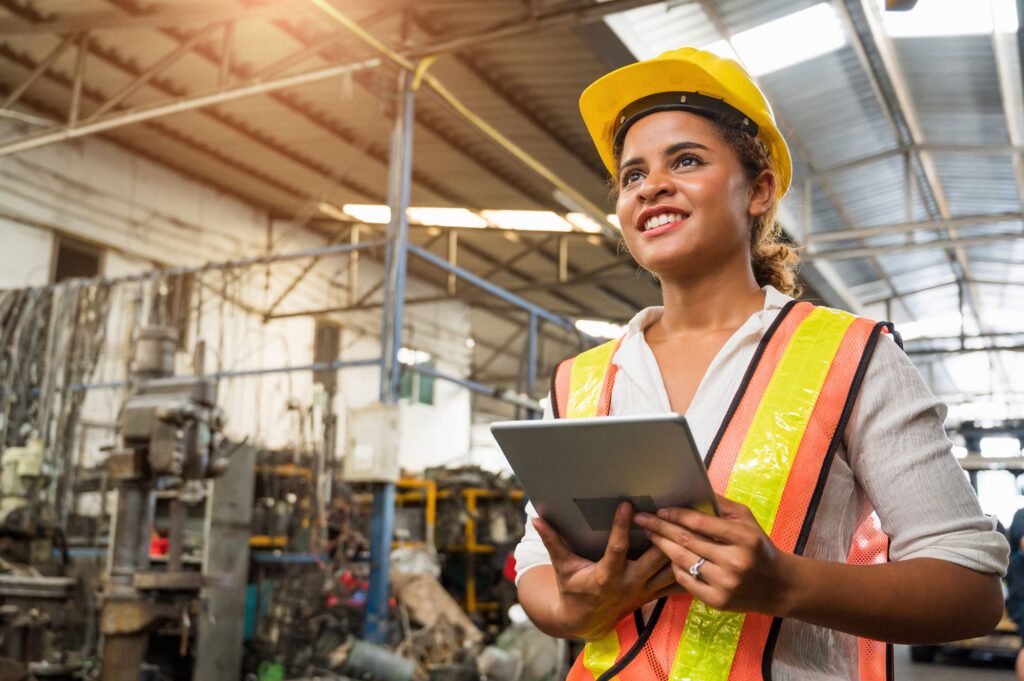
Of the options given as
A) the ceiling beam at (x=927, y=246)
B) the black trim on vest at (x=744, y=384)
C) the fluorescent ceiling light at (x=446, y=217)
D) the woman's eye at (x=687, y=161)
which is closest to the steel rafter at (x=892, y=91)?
the ceiling beam at (x=927, y=246)

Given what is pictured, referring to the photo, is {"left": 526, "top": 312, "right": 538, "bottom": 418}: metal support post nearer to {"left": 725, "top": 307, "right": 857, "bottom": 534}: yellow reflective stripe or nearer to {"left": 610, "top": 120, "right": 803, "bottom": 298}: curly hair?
{"left": 610, "top": 120, "right": 803, "bottom": 298}: curly hair

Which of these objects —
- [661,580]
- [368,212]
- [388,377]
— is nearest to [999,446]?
[388,377]

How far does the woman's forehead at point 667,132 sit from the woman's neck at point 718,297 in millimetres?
206

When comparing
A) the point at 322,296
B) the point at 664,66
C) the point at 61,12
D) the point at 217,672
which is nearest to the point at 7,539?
the point at 217,672

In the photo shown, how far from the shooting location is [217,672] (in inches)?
226

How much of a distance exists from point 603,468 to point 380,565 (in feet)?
18.1

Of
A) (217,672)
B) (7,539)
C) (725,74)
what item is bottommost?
(217,672)

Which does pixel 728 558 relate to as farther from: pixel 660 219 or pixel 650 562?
pixel 660 219

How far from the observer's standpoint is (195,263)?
498 inches

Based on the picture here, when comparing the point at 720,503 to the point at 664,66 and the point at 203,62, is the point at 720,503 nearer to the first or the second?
the point at 664,66

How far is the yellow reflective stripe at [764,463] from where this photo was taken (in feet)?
3.71

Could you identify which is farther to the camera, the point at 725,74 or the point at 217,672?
the point at 217,672

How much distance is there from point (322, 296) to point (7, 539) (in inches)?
399

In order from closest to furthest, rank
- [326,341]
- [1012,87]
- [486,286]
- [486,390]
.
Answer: [486,390] < [486,286] < [1012,87] < [326,341]
